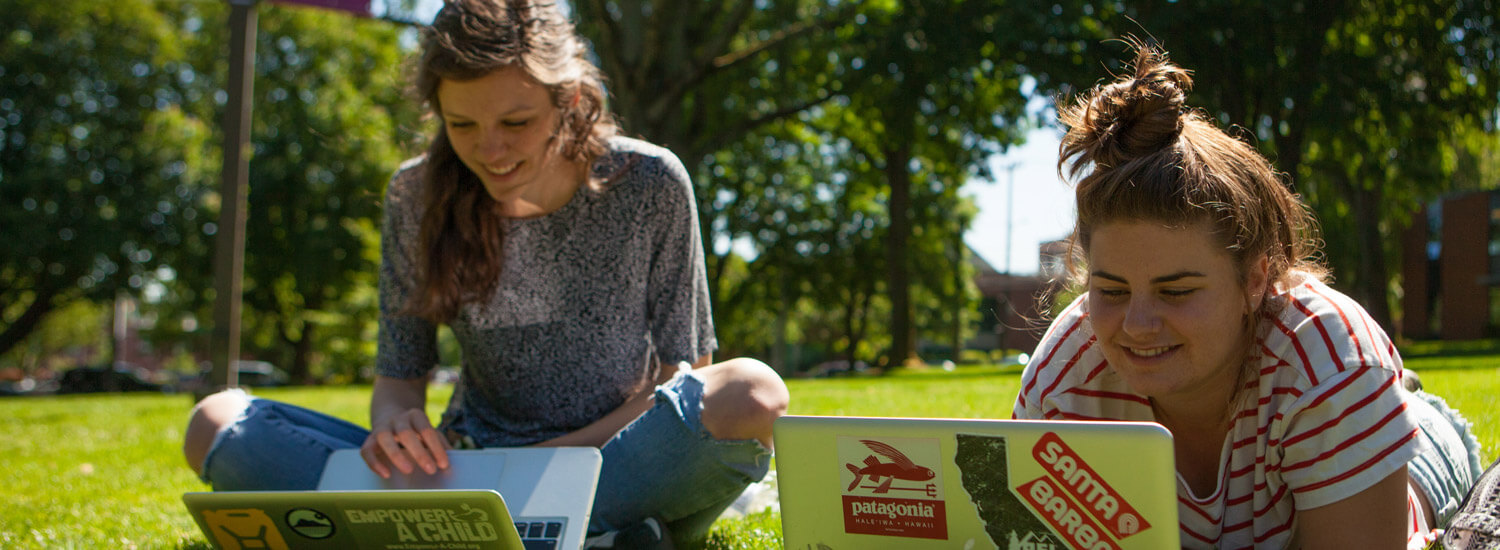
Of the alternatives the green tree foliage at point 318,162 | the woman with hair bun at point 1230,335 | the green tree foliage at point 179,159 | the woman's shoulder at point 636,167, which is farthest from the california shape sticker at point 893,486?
the green tree foliage at point 318,162

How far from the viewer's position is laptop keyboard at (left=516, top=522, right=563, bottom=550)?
179cm

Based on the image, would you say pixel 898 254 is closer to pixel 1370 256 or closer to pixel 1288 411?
pixel 1370 256

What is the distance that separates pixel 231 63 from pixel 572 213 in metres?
5.65

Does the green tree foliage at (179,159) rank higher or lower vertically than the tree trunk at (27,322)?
higher

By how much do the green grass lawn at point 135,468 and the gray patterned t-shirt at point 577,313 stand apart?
471 millimetres

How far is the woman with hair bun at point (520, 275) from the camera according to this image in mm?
2297

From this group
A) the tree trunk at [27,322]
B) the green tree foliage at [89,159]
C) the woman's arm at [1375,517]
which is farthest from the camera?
the tree trunk at [27,322]

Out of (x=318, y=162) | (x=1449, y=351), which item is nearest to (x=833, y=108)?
(x=1449, y=351)

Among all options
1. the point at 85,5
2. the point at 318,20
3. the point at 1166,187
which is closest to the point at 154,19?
the point at 85,5

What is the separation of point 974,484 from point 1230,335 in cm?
58

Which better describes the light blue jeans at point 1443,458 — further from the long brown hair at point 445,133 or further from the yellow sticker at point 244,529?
the yellow sticker at point 244,529

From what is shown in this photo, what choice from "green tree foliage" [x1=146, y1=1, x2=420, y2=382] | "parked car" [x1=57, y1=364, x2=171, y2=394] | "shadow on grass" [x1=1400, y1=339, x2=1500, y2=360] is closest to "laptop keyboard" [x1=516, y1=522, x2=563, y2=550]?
"shadow on grass" [x1=1400, y1=339, x2=1500, y2=360]

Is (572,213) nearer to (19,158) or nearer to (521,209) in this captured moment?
(521,209)

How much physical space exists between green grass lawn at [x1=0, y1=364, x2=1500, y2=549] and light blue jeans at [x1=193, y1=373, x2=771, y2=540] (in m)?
0.28
